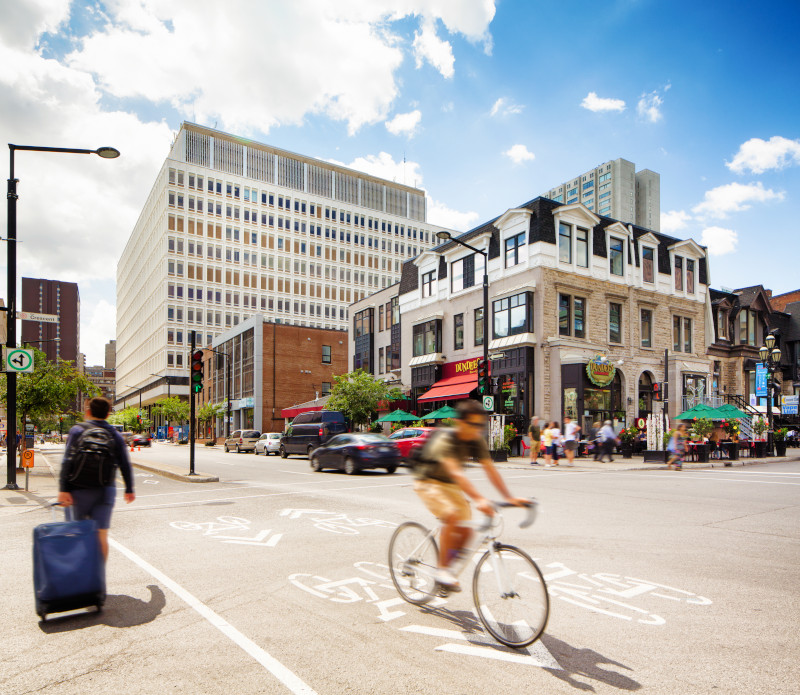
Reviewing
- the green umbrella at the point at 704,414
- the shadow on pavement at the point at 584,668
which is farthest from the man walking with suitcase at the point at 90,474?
the green umbrella at the point at 704,414

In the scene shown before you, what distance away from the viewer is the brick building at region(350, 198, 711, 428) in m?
32.5

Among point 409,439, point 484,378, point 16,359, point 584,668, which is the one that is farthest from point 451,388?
point 584,668

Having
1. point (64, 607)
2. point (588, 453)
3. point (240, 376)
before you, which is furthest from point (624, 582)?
point (240, 376)

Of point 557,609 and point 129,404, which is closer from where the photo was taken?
point 557,609

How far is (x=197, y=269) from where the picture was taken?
295ft

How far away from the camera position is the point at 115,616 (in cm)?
536

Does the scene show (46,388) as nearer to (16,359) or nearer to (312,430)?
(16,359)

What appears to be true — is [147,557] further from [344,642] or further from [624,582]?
[624,582]

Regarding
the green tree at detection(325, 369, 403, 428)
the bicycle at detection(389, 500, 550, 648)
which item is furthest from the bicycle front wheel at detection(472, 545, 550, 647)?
the green tree at detection(325, 369, 403, 428)

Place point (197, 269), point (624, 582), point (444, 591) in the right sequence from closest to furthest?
point (444, 591) → point (624, 582) → point (197, 269)

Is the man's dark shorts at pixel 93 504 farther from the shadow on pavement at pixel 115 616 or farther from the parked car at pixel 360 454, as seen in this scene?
the parked car at pixel 360 454

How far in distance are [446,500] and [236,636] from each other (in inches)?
77.2

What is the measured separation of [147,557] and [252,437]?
36.2 meters

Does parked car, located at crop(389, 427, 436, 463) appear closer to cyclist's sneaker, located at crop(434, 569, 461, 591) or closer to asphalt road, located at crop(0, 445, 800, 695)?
asphalt road, located at crop(0, 445, 800, 695)
